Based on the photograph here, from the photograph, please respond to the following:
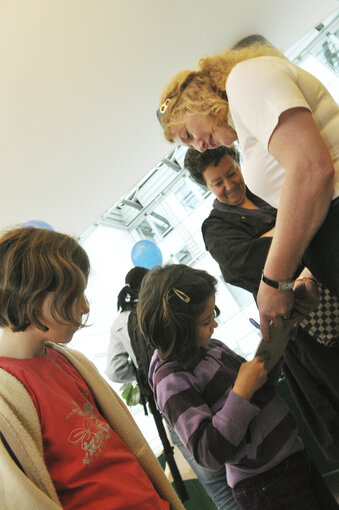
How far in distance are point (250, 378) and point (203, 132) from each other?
0.73 m

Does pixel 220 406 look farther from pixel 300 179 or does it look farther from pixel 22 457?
pixel 300 179

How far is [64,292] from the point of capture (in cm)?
101

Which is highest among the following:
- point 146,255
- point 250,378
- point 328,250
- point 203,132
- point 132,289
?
point 203,132

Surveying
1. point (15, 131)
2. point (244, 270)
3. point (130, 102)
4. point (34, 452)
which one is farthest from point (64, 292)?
point (130, 102)

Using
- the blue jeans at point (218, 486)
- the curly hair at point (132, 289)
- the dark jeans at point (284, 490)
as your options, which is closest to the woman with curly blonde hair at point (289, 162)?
the dark jeans at point (284, 490)

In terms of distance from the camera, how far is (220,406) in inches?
45.8

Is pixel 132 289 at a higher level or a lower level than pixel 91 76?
lower

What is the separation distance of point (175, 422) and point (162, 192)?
20.3ft

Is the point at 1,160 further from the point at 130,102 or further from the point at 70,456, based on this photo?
the point at 70,456

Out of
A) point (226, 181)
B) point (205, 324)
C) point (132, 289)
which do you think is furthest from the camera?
point (132, 289)

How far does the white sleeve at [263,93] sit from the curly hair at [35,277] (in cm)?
58

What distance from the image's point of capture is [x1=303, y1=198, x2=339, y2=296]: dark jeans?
2.63 feet

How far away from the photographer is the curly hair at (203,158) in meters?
1.72

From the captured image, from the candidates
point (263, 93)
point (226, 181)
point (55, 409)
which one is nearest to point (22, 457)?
point (55, 409)
